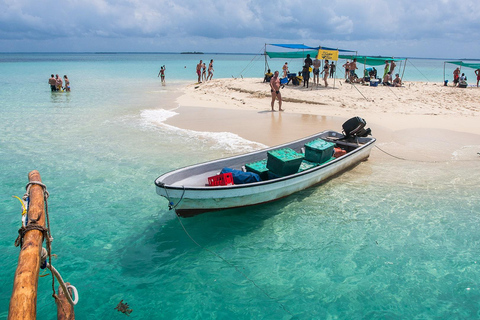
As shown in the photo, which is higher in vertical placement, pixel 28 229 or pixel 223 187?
pixel 28 229

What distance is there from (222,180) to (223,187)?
2.07 feet

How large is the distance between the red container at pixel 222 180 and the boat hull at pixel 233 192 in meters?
0.48

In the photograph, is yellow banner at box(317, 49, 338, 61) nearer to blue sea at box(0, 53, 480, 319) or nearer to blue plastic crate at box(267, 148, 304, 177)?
blue sea at box(0, 53, 480, 319)

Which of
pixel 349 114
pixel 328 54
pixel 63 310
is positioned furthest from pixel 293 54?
pixel 63 310

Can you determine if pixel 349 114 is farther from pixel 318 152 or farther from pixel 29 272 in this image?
pixel 29 272

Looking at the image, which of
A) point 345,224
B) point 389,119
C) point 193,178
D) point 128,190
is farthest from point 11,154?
point 389,119

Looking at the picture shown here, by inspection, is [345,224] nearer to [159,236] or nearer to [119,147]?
[159,236]

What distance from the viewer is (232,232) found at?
22.2ft

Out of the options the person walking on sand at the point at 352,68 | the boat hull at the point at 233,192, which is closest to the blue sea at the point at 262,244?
the boat hull at the point at 233,192

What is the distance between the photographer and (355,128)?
1079cm

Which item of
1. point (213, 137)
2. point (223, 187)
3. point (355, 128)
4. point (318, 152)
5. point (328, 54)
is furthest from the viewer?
point (328, 54)

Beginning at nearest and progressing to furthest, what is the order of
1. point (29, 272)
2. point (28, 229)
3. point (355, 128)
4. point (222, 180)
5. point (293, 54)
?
point (29, 272)
point (28, 229)
point (222, 180)
point (355, 128)
point (293, 54)

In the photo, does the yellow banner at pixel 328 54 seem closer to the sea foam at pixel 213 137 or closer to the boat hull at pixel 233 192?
the sea foam at pixel 213 137

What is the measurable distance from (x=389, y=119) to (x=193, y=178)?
495 inches
